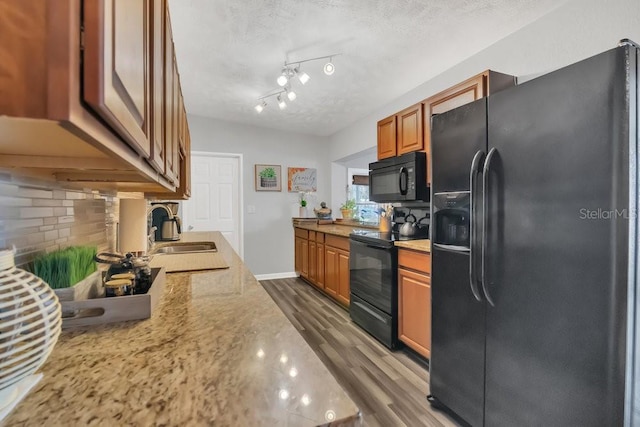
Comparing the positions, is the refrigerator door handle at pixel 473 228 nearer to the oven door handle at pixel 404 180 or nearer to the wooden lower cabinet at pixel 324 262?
the oven door handle at pixel 404 180

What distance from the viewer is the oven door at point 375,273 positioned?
2.33 m

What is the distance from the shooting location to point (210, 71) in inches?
113

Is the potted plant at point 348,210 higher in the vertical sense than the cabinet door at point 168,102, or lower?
lower

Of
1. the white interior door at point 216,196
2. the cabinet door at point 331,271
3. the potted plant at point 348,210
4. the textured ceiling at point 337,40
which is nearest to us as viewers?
the textured ceiling at point 337,40

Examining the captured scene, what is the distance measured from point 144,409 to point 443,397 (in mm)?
1683

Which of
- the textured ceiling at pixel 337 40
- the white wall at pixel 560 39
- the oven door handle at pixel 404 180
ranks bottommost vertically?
the oven door handle at pixel 404 180

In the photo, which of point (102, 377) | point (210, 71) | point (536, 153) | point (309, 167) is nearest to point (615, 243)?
point (536, 153)

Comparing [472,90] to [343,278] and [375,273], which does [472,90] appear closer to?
[375,273]

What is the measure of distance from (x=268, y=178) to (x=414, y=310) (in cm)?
321

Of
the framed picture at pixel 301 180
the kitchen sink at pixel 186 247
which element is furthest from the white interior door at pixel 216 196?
the kitchen sink at pixel 186 247

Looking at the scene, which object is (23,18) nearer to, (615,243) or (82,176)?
(82,176)

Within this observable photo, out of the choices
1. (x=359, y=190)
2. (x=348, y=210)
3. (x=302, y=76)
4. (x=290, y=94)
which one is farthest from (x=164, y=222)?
(x=359, y=190)

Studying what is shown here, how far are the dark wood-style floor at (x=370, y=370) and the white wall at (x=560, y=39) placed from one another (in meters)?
2.20

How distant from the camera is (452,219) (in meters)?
1.60
